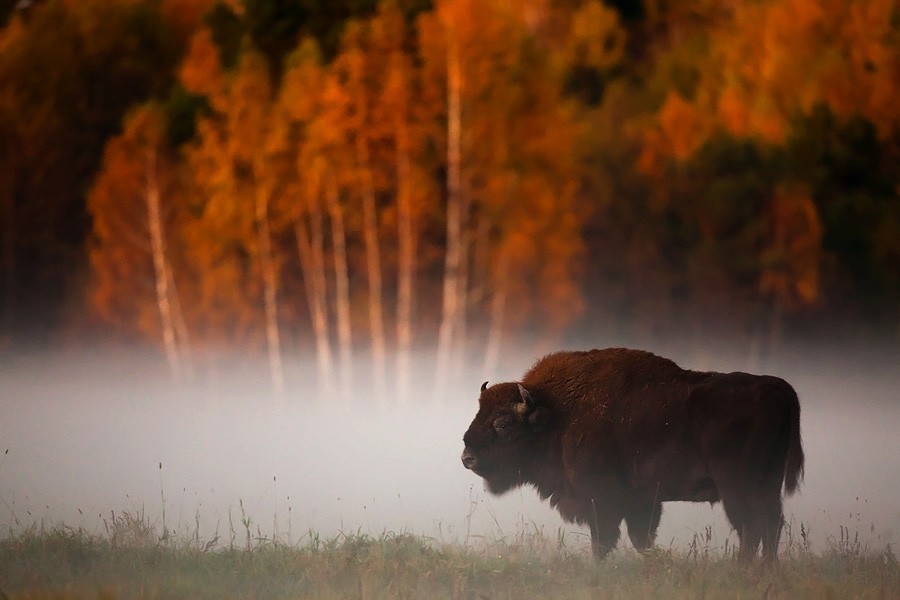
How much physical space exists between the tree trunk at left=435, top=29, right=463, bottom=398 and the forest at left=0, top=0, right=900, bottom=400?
0.06 metres

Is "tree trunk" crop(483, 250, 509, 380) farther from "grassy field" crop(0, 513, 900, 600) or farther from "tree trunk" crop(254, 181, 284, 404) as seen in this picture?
"grassy field" crop(0, 513, 900, 600)

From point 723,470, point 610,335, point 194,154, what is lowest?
point 610,335

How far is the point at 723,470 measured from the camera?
9398mm

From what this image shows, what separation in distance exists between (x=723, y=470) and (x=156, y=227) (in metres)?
20.8

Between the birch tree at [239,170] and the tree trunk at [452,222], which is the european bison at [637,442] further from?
the birch tree at [239,170]

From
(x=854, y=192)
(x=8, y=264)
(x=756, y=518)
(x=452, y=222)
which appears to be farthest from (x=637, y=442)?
(x=8, y=264)

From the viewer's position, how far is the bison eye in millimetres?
10492

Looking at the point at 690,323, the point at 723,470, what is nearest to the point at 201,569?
the point at 723,470

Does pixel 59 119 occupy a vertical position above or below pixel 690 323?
above

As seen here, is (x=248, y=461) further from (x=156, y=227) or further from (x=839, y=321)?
(x=839, y=321)

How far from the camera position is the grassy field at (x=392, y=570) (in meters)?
8.05

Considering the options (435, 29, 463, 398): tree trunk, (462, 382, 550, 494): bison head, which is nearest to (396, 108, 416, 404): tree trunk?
(435, 29, 463, 398): tree trunk

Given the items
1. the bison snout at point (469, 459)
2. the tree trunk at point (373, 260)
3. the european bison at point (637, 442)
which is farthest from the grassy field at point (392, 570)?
the tree trunk at point (373, 260)

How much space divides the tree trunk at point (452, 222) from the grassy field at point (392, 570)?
17819 mm
